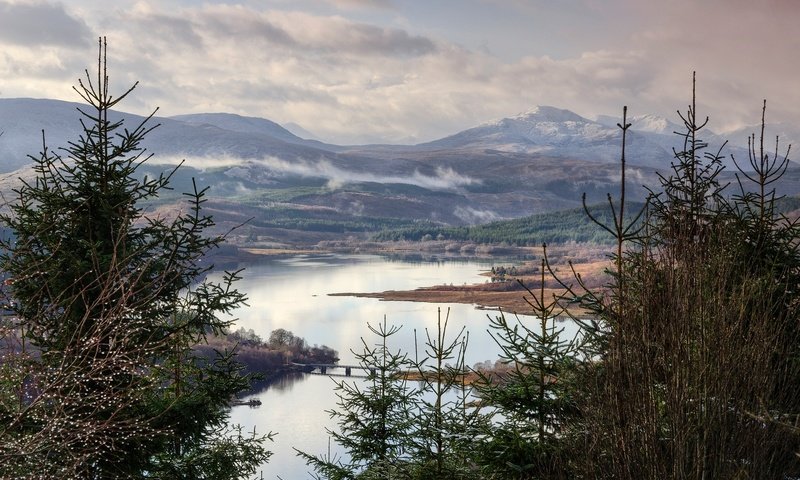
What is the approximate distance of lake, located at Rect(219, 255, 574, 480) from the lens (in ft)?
106

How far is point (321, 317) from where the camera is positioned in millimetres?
56875

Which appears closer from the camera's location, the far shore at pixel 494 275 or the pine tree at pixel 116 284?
the pine tree at pixel 116 284

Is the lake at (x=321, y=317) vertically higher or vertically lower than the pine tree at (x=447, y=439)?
lower

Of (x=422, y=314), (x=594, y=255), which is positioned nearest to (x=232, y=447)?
(x=422, y=314)

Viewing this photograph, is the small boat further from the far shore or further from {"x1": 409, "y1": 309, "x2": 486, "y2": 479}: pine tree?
→ {"x1": 409, "y1": 309, "x2": 486, "y2": 479}: pine tree

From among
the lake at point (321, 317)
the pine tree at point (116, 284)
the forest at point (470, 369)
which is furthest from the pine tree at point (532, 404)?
the lake at point (321, 317)

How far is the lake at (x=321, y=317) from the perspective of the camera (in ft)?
106

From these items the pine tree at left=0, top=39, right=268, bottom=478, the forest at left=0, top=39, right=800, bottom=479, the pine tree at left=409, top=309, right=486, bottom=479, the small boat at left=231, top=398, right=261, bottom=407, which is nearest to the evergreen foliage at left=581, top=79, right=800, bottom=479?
the forest at left=0, top=39, right=800, bottom=479

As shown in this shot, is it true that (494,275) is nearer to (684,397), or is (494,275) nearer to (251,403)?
→ (251,403)

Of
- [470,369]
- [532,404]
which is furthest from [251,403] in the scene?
[532,404]

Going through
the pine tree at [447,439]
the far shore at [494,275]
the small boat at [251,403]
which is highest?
the pine tree at [447,439]

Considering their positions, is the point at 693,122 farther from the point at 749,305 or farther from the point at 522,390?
the point at 522,390

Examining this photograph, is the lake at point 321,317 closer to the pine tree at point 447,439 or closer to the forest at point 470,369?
the forest at point 470,369

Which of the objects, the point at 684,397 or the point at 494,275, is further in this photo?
the point at 494,275
